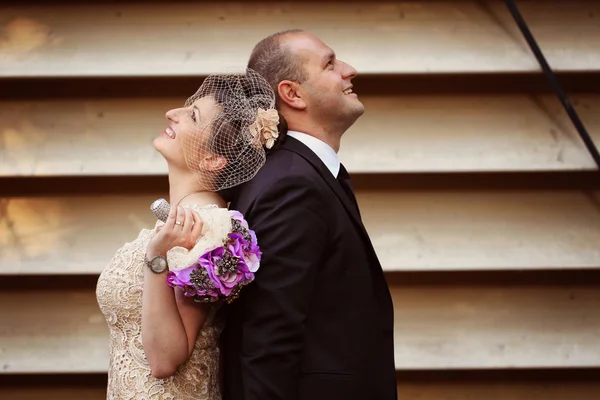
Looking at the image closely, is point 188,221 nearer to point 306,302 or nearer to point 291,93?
point 306,302

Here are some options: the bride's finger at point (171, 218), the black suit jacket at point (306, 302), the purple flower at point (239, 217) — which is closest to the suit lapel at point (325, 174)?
the black suit jacket at point (306, 302)

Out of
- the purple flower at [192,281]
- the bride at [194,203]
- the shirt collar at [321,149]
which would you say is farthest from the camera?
the shirt collar at [321,149]

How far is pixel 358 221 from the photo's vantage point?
81.1 inches

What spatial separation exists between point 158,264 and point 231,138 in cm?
39

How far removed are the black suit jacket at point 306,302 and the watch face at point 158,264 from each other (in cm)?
20

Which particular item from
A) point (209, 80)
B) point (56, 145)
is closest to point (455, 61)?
point (209, 80)

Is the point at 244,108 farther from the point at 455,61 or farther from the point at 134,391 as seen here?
the point at 455,61

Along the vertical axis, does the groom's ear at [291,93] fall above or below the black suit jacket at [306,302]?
above

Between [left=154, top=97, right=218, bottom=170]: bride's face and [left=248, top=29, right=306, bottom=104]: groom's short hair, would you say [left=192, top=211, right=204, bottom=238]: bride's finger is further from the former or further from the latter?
[left=248, top=29, right=306, bottom=104]: groom's short hair

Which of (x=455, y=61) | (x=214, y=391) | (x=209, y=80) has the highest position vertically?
(x=209, y=80)

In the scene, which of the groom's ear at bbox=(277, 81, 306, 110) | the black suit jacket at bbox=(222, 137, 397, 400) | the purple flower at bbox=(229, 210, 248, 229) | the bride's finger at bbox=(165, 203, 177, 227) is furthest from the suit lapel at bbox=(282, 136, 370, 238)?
the bride's finger at bbox=(165, 203, 177, 227)

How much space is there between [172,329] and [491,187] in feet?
4.68

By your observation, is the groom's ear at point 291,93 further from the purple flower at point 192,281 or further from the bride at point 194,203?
the purple flower at point 192,281

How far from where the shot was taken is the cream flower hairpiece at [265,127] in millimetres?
2055
